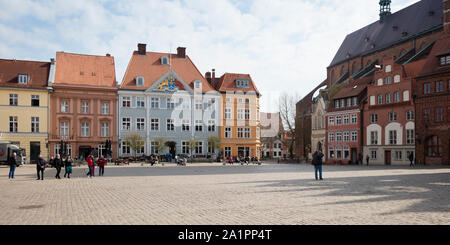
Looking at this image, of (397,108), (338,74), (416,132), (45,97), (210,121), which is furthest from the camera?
(338,74)

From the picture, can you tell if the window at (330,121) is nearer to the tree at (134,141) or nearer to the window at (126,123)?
the tree at (134,141)

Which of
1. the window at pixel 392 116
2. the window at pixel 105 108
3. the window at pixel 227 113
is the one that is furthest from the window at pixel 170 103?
the window at pixel 392 116

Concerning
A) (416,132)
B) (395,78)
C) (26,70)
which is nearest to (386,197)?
(416,132)

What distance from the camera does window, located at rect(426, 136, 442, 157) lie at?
4441 cm

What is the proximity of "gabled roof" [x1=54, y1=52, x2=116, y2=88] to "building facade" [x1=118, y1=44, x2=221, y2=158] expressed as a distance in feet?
9.03

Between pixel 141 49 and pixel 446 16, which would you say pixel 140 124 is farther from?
pixel 446 16

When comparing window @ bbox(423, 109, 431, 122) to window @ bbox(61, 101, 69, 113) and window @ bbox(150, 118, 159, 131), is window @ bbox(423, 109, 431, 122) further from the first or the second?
window @ bbox(61, 101, 69, 113)

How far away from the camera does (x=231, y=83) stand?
219 feet

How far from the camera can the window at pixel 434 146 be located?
1748 inches

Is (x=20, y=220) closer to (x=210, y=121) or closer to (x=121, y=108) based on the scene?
(x=121, y=108)

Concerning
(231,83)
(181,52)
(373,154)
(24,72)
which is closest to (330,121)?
(373,154)

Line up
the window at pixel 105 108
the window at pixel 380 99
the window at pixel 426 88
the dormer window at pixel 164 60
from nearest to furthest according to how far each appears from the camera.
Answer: the window at pixel 426 88
the window at pixel 380 99
the window at pixel 105 108
the dormer window at pixel 164 60

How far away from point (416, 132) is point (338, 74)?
3490 cm

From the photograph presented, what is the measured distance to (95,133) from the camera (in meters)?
57.8
